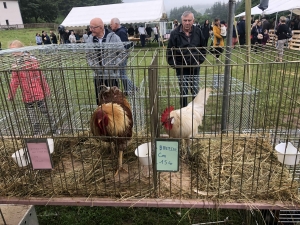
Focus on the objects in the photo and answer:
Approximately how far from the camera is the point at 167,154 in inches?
60.2

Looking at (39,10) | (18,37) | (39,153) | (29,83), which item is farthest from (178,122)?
(39,10)

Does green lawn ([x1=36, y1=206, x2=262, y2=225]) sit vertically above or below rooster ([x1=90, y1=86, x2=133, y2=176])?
below

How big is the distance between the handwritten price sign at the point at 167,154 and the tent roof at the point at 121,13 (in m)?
11.7

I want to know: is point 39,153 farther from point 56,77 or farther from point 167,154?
point 56,77

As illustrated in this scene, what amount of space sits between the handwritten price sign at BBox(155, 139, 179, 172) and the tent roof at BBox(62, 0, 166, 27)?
1171 centimetres

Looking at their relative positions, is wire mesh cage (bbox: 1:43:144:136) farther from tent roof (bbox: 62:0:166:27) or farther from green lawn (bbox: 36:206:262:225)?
tent roof (bbox: 62:0:166:27)

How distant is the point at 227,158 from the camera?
2188 millimetres

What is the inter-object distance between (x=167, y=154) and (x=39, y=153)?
816 millimetres

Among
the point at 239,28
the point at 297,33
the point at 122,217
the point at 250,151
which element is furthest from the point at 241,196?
the point at 297,33

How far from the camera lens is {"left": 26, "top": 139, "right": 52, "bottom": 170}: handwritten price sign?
1.57m

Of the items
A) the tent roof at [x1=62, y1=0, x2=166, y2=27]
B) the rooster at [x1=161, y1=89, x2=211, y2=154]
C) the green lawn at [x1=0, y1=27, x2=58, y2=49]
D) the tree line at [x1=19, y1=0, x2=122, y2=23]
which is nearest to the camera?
the rooster at [x1=161, y1=89, x2=211, y2=154]

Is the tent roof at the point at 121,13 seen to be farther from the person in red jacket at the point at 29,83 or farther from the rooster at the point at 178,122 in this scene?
the rooster at the point at 178,122

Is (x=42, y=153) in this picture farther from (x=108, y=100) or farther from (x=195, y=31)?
(x=195, y=31)

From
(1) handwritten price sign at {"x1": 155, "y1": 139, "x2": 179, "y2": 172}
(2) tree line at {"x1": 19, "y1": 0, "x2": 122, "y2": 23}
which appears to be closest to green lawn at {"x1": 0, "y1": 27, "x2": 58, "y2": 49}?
(1) handwritten price sign at {"x1": 155, "y1": 139, "x2": 179, "y2": 172}
